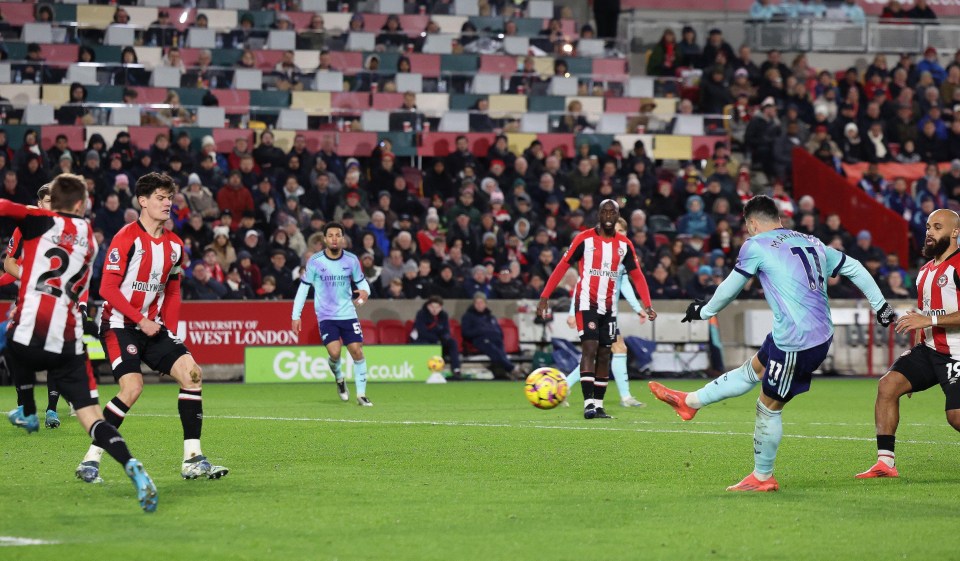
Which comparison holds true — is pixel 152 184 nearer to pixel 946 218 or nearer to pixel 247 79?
pixel 946 218

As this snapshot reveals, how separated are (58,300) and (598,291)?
8.75m

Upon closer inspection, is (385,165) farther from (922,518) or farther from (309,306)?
(922,518)

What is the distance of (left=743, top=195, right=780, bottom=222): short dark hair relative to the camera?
10.2 meters

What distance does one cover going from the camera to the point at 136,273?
34.1 ft

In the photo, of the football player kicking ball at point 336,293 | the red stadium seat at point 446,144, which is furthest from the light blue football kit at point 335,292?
the red stadium seat at point 446,144

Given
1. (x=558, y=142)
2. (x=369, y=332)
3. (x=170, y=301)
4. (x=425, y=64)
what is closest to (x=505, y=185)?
(x=558, y=142)

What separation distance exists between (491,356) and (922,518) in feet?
57.5

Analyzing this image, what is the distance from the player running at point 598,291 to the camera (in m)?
16.6

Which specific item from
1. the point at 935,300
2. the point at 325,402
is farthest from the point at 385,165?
the point at 935,300

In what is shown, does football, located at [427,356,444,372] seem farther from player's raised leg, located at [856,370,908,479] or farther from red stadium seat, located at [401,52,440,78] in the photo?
player's raised leg, located at [856,370,908,479]

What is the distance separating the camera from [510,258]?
2764 centimetres

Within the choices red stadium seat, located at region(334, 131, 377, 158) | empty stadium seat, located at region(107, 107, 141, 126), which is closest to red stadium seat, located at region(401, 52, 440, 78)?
red stadium seat, located at region(334, 131, 377, 158)

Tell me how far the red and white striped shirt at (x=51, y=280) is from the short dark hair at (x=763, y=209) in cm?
459

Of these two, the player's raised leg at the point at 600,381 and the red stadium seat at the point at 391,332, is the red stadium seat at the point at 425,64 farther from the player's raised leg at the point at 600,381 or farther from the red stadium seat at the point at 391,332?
the player's raised leg at the point at 600,381
